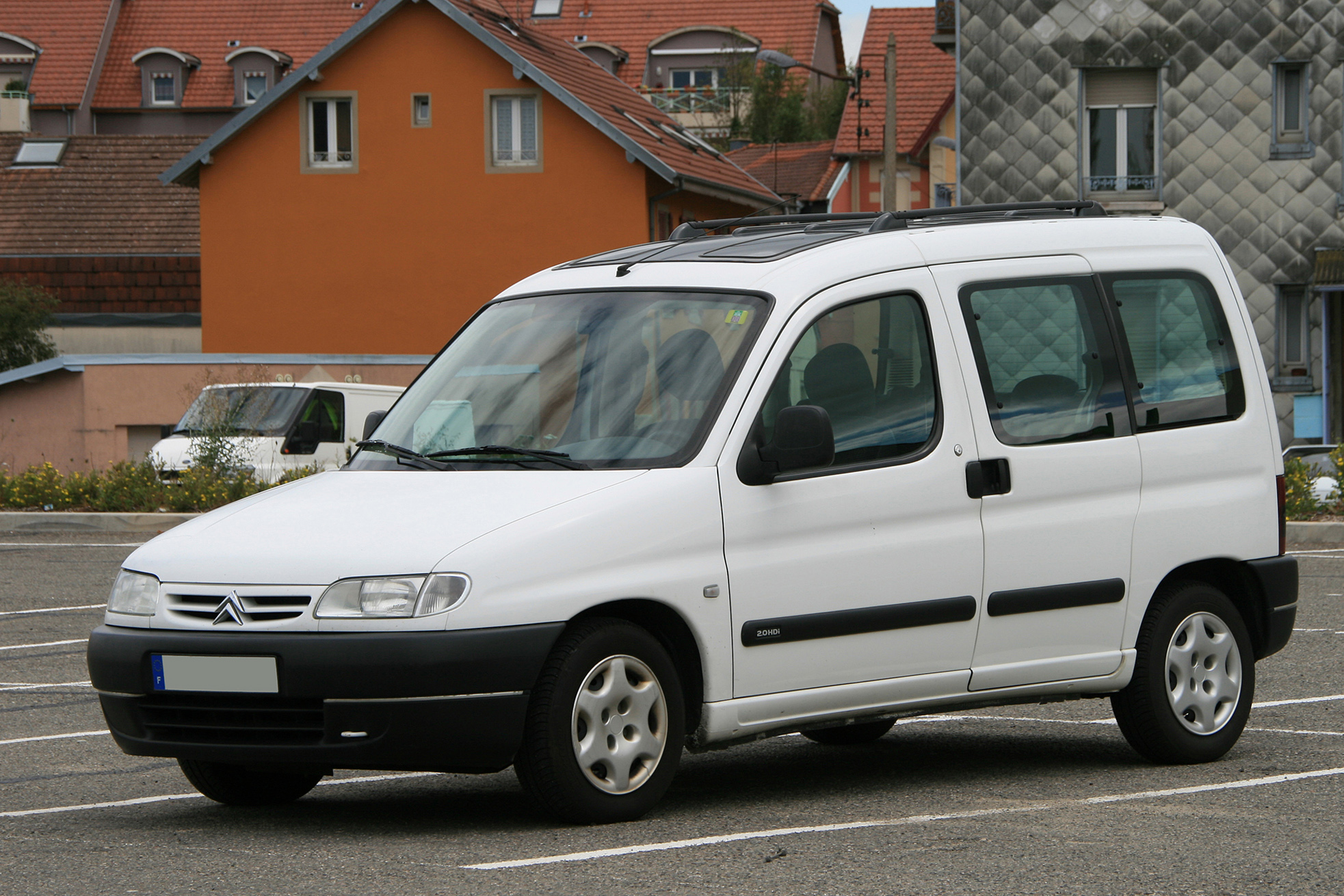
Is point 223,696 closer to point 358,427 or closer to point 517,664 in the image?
point 517,664

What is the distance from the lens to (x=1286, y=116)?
3209 cm

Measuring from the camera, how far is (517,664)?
6301 millimetres

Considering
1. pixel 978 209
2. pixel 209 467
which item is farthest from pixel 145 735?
pixel 209 467

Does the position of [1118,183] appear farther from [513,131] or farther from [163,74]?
[163,74]

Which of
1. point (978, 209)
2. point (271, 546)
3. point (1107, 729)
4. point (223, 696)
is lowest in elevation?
point (1107, 729)

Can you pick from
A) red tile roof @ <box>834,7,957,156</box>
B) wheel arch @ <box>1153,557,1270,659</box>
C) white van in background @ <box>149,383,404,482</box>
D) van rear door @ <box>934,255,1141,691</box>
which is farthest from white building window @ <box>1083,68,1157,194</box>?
van rear door @ <box>934,255,1141,691</box>

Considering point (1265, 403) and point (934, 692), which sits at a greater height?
point (1265, 403)

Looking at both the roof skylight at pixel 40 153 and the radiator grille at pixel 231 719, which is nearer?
the radiator grille at pixel 231 719

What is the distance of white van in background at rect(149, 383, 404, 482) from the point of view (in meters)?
22.3

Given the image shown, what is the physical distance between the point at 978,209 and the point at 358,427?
1600 cm

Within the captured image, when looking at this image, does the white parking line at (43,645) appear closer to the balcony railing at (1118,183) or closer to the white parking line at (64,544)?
the white parking line at (64,544)

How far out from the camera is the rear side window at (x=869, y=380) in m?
7.21

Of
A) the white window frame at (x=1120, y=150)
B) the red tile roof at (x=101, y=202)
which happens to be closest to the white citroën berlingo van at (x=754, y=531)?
the white window frame at (x=1120, y=150)

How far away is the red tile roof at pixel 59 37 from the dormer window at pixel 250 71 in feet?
16.4
